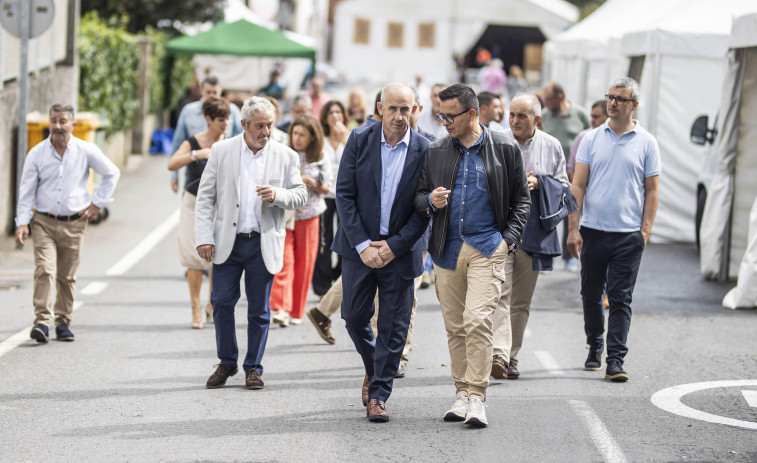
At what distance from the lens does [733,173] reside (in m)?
12.8

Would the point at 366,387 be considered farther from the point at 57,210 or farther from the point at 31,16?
the point at 31,16

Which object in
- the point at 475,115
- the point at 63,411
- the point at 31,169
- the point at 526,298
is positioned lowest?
the point at 63,411

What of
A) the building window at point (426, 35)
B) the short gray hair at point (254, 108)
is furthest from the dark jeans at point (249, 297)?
the building window at point (426, 35)

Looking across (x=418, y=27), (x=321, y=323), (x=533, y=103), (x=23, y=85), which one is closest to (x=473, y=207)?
(x=533, y=103)

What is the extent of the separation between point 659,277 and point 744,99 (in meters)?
2.08

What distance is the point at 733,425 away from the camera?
6973 millimetres

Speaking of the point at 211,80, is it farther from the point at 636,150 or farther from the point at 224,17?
the point at 224,17

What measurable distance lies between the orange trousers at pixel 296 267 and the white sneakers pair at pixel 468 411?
3.30m

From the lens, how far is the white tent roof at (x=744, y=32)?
1166cm

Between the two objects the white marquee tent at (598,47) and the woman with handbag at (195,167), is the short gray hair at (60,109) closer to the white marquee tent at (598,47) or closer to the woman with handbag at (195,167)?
the woman with handbag at (195,167)

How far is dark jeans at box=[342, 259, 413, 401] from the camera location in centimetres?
696

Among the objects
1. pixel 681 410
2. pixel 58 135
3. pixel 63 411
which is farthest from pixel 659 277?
pixel 63 411

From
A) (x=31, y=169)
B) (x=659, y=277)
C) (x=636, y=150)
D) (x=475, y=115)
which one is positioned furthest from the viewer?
(x=659, y=277)

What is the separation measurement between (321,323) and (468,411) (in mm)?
2542
